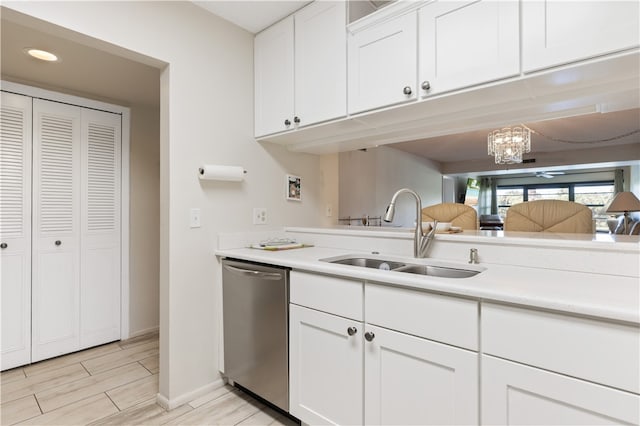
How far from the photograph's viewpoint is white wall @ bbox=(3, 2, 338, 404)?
1.77 metres

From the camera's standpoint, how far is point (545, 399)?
3.07ft

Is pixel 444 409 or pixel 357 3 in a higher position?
pixel 357 3

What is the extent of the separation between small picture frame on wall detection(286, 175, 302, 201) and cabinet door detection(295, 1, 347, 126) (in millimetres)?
605

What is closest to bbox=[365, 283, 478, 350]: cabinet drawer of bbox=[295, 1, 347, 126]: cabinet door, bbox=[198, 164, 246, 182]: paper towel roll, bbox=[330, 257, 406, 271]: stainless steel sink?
bbox=[330, 257, 406, 271]: stainless steel sink

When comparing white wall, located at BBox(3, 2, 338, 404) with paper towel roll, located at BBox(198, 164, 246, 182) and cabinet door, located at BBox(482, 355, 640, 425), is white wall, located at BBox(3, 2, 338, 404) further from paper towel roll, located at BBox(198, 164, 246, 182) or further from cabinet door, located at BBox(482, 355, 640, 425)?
cabinet door, located at BBox(482, 355, 640, 425)

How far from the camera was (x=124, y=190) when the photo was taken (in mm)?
2877

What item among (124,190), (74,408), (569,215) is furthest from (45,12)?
(569,215)

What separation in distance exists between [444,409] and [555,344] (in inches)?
17.5

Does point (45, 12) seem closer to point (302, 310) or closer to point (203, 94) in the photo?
point (203, 94)

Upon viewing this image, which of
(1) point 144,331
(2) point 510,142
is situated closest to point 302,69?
(1) point 144,331

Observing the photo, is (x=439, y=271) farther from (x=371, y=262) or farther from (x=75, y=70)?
(x=75, y=70)

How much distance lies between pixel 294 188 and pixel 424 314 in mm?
1606

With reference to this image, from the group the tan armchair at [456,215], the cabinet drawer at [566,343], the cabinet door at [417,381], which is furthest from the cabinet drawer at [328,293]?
the tan armchair at [456,215]

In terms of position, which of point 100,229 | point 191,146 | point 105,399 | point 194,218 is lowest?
point 105,399
